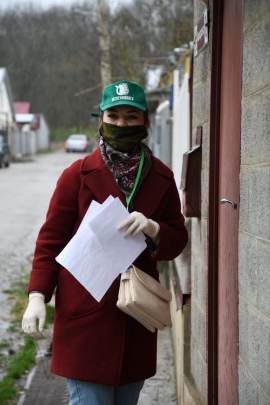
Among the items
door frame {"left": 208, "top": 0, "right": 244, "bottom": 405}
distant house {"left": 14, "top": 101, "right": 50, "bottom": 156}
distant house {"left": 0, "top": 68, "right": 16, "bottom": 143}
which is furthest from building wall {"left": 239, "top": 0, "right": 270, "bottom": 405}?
distant house {"left": 14, "top": 101, "right": 50, "bottom": 156}

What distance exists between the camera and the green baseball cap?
309 centimetres

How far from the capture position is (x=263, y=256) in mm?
2371

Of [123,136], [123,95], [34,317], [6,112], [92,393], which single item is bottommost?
[92,393]

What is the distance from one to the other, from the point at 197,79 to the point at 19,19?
64.5 meters

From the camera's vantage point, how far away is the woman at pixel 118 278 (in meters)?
3.02

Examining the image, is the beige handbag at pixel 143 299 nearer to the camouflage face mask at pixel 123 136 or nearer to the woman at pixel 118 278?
the woman at pixel 118 278

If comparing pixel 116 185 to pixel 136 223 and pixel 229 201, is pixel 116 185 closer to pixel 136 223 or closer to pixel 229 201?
pixel 136 223

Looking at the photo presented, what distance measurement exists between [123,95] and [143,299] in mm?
851

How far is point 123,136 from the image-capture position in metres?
3.09

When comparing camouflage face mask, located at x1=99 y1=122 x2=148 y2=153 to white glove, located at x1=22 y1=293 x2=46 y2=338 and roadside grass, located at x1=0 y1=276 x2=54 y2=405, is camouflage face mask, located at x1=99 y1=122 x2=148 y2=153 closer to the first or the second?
white glove, located at x1=22 y1=293 x2=46 y2=338

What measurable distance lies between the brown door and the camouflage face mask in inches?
15.7

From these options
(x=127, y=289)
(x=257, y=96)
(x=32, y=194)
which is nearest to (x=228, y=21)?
(x=257, y=96)

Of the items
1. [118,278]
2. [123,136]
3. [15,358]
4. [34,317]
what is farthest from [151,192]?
[15,358]

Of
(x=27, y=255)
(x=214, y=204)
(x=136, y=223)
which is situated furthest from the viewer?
(x=27, y=255)
